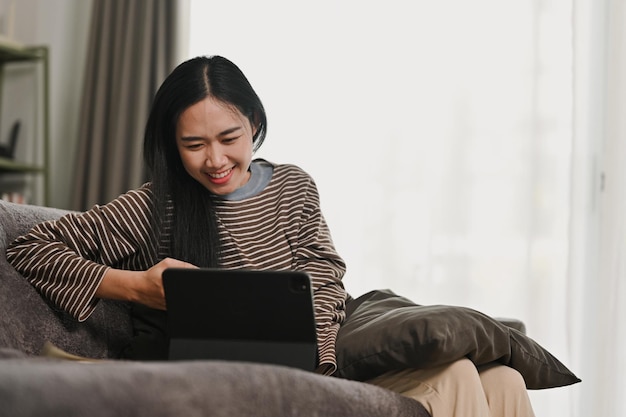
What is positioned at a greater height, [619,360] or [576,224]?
[576,224]

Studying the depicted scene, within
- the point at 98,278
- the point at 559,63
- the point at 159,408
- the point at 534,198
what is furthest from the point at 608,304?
the point at 159,408

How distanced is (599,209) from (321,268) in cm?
142

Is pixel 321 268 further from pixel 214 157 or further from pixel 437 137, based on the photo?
pixel 437 137

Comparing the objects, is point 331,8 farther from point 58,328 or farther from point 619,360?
point 58,328

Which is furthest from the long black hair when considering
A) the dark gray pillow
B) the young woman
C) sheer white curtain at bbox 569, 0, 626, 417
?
sheer white curtain at bbox 569, 0, 626, 417

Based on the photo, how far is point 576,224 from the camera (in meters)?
2.93

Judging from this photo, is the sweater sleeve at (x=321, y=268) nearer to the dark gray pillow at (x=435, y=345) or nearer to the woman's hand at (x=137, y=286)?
the dark gray pillow at (x=435, y=345)

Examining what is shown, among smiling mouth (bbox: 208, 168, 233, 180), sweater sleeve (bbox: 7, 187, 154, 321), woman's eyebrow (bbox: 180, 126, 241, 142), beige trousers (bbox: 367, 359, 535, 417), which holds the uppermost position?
woman's eyebrow (bbox: 180, 126, 241, 142)

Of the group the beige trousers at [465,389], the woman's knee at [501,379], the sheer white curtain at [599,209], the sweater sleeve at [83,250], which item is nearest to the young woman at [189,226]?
the sweater sleeve at [83,250]

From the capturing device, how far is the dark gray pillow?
148 cm

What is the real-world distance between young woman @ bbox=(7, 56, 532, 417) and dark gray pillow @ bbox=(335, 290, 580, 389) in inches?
Answer: 2.6

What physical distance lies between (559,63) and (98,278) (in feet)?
6.35

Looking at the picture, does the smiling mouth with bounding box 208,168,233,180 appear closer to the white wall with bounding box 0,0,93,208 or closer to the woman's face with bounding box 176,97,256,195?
the woman's face with bounding box 176,97,256,195

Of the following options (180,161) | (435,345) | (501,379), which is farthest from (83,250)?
(501,379)
